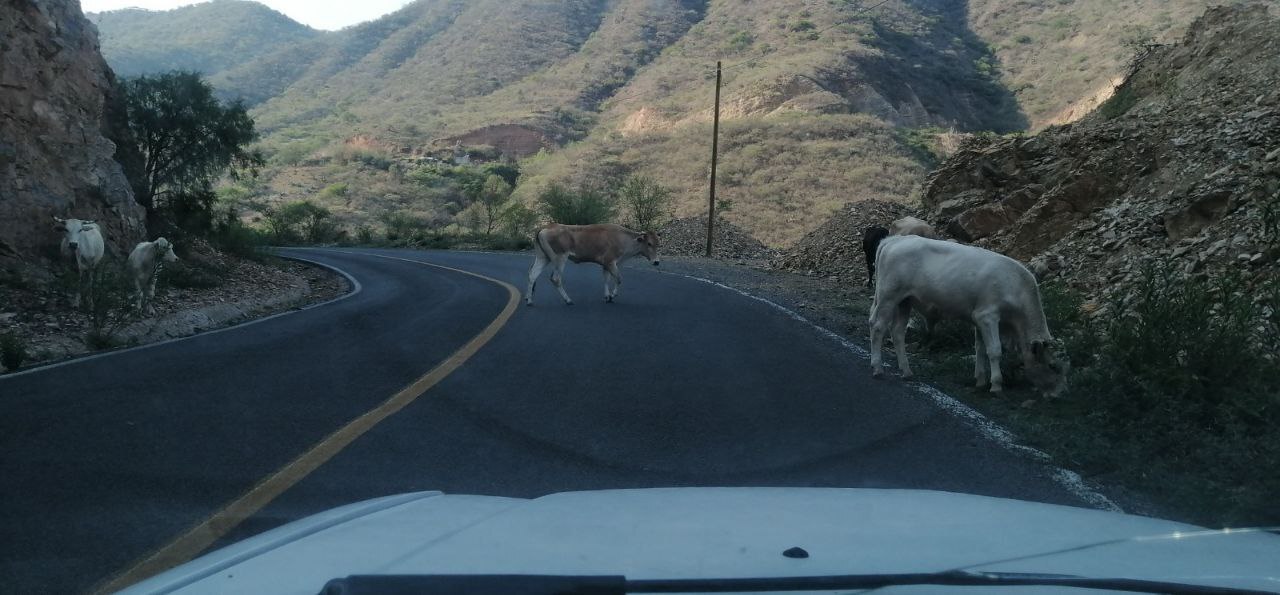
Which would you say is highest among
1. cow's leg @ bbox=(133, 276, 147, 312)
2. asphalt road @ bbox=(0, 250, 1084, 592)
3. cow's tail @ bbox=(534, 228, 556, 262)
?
cow's tail @ bbox=(534, 228, 556, 262)

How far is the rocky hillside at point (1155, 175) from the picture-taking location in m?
12.5

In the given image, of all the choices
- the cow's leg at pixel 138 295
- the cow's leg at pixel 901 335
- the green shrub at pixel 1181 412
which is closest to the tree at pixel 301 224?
the cow's leg at pixel 138 295

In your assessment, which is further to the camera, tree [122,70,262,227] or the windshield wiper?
tree [122,70,262,227]

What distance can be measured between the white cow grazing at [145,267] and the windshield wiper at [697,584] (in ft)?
48.6

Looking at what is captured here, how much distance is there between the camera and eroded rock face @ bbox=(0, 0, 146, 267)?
16109 millimetres

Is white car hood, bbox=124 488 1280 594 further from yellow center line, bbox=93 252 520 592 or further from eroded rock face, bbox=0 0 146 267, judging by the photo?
eroded rock face, bbox=0 0 146 267

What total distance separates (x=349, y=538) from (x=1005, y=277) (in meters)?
6.87

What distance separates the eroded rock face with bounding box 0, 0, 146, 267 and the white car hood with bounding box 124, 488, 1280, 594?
15.5 meters

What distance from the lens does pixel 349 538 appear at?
2689mm

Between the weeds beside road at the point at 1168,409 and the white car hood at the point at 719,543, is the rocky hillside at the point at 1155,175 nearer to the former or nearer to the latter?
the weeds beside road at the point at 1168,409

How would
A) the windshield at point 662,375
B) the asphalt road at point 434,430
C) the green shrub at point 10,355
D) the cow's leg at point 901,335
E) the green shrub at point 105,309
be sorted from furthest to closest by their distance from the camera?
1. the green shrub at point 105,309
2. the green shrub at point 10,355
3. the cow's leg at point 901,335
4. the asphalt road at point 434,430
5. the windshield at point 662,375

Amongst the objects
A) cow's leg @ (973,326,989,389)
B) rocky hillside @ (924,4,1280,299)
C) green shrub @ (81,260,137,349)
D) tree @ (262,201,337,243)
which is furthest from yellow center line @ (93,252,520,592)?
tree @ (262,201,337,243)

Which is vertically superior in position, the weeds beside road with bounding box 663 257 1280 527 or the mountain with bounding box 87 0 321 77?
the mountain with bounding box 87 0 321 77

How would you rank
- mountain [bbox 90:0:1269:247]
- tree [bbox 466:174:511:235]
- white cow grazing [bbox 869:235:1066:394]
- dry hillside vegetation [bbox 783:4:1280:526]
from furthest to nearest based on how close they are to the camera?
mountain [bbox 90:0:1269:247], tree [bbox 466:174:511:235], white cow grazing [bbox 869:235:1066:394], dry hillside vegetation [bbox 783:4:1280:526]
